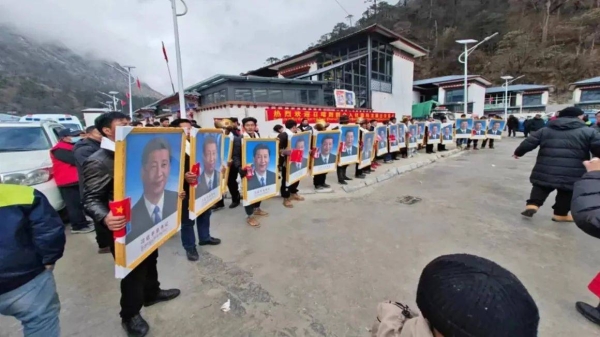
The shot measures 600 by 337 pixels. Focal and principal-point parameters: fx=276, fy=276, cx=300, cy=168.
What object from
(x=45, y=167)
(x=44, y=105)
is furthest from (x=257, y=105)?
(x=44, y=105)

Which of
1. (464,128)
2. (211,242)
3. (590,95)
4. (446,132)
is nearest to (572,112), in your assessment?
(211,242)

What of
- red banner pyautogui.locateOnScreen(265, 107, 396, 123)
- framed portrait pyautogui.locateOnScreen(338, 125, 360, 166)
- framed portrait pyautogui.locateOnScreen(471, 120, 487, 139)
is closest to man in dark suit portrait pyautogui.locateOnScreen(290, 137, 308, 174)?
framed portrait pyautogui.locateOnScreen(338, 125, 360, 166)

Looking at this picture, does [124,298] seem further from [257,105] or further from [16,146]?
[257,105]

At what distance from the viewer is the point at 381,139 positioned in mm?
8820

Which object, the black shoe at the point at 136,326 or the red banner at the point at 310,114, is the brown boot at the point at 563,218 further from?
the red banner at the point at 310,114

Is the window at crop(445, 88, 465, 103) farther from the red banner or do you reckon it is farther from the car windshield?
the car windshield

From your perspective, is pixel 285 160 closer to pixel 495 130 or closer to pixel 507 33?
pixel 495 130

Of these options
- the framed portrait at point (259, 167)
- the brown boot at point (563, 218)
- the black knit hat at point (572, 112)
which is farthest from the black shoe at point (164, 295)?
the black knit hat at point (572, 112)

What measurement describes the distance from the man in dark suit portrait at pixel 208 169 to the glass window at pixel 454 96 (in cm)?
3670

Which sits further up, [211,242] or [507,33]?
[507,33]

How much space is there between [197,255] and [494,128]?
617 inches

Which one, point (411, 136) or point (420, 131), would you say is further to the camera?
point (420, 131)

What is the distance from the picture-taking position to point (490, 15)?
158 feet

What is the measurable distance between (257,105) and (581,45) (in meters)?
52.8
